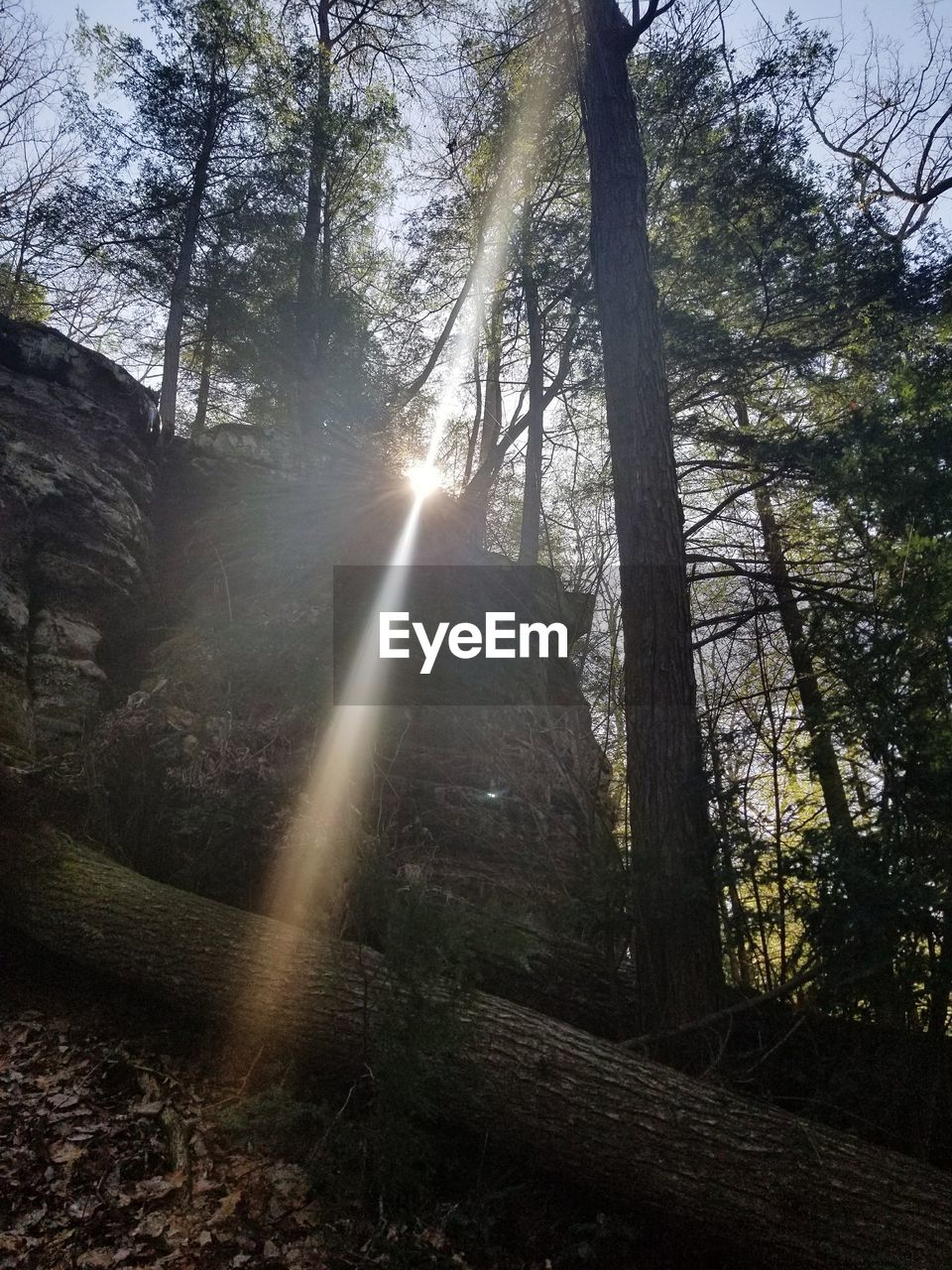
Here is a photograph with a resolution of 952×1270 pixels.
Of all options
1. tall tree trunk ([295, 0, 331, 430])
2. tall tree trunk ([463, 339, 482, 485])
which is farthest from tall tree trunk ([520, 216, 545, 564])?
tall tree trunk ([295, 0, 331, 430])

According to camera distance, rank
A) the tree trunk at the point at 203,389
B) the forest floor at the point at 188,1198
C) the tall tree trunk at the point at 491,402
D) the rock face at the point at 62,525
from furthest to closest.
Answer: the tree trunk at the point at 203,389, the tall tree trunk at the point at 491,402, the rock face at the point at 62,525, the forest floor at the point at 188,1198

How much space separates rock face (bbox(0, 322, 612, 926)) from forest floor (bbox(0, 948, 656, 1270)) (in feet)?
4.36

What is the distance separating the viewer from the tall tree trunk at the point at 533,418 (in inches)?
444

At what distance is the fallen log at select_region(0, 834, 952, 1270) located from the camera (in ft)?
10.5

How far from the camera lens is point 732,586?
10.1 m

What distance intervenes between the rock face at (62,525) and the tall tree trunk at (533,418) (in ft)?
17.7

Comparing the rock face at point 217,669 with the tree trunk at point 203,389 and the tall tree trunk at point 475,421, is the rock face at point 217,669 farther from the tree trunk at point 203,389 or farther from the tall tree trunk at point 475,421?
the tree trunk at point 203,389

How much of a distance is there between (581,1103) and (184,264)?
560 inches

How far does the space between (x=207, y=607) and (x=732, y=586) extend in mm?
6877

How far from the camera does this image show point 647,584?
480 cm

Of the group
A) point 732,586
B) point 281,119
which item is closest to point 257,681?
point 732,586

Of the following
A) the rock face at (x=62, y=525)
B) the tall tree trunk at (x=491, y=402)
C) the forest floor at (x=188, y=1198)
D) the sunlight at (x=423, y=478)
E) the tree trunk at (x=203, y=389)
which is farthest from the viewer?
the tree trunk at (x=203, y=389)

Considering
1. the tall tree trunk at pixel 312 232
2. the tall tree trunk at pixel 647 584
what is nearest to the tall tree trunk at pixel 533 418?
the tall tree trunk at pixel 312 232

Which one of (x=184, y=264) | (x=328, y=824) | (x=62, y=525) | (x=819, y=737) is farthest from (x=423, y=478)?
(x=819, y=737)
